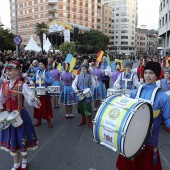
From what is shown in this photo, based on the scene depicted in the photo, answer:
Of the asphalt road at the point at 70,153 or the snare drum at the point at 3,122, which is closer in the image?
the snare drum at the point at 3,122

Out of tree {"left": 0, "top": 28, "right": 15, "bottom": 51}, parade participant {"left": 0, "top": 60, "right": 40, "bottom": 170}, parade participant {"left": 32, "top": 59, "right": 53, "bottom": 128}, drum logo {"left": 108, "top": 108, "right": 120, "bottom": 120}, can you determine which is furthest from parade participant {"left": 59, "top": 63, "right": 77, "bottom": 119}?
tree {"left": 0, "top": 28, "right": 15, "bottom": 51}

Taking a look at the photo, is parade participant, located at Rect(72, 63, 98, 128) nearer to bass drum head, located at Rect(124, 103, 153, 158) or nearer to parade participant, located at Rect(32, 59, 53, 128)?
parade participant, located at Rect(32, 59, 53, 128)

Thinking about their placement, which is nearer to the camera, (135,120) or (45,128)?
(135,120)

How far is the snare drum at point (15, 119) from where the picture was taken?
3.25m

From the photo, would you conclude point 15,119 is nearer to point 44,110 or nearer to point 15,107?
point 15,107

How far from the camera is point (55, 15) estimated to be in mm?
66875

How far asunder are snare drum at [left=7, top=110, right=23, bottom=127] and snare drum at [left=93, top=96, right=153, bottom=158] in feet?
4.31

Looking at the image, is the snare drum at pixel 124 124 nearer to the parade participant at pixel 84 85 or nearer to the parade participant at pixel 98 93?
the parade participant at pixel 84 85

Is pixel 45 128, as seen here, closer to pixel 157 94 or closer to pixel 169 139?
pixel 169 139

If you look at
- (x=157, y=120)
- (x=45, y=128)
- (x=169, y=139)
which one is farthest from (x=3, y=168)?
(x=169, y=139)

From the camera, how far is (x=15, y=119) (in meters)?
3.27

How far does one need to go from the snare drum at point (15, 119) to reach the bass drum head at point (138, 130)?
69.2 inches

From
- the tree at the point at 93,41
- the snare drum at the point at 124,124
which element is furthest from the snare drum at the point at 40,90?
the tree at the point at 93,41

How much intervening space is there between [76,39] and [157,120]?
55836 mm
